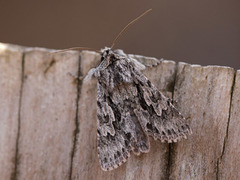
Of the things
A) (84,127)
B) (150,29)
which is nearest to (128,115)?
(84,127)

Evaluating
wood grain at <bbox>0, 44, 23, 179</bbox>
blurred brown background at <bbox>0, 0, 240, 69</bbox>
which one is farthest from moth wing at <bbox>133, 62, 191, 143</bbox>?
blurred brown background at <bbox>0, 0, 240, 69</bbox>

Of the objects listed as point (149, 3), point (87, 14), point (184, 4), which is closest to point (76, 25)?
point (87, 14)

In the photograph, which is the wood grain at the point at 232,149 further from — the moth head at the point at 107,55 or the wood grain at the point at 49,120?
the wood grain at the point at 49,120

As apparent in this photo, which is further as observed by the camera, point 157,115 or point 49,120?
point 157,115

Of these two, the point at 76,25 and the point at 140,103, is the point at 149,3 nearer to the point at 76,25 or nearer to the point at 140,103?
the point at 76,25

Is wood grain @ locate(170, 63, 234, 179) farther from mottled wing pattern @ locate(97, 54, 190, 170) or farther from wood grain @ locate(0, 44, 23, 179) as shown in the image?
wood grain @ locate(0, 44, 23, 179)

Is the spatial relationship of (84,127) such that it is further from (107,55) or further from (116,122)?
(107,55)

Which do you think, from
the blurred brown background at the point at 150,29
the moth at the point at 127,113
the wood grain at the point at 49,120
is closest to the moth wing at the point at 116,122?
the moth at the point at 127,113
